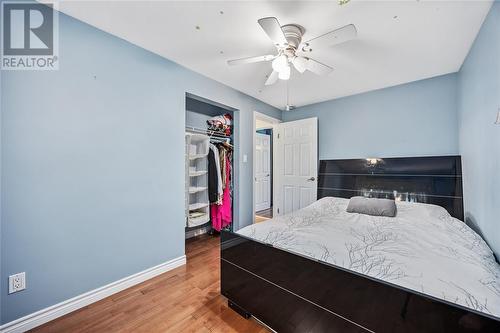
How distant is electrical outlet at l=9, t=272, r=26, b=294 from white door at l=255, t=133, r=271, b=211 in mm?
4184

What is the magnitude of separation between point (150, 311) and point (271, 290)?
1040 mm

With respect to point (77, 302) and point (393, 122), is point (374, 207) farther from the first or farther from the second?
point (77, 302)

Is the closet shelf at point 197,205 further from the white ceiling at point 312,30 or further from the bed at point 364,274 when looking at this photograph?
the white ceiling at point 312,30

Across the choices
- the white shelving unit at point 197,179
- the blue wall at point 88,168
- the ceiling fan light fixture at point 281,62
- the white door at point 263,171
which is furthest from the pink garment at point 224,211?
the white door at point 263,171

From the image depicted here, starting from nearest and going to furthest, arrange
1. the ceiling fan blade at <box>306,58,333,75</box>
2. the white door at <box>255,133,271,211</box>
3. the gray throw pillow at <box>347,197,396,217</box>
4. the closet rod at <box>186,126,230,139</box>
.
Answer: the ceiling fan blade at <box>306,58,333,75</box> → the gray throw pillow at <box>347,197,396,217</box> → the closet rod at <box>186,126,230,139</box> → the white door at <box>255,133,271,211</box>

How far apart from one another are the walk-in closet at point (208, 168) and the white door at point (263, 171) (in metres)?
1.94

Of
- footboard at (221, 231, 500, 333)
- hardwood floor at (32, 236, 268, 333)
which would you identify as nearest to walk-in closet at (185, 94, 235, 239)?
hardwood floor at (32, 236, 268, 333)

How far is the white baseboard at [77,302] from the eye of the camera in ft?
4.66

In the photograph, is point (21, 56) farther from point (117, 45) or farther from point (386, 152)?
point (386, 152)

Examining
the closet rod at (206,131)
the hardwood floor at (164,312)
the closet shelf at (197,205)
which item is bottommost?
the hardwood floor at (164,312)

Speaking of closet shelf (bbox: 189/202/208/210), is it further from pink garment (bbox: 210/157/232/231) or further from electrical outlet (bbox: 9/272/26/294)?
electrical outlet (bbox: 9/272/26/294)

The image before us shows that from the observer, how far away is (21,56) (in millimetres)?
1467

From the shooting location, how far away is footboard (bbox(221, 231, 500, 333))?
2.79 feet

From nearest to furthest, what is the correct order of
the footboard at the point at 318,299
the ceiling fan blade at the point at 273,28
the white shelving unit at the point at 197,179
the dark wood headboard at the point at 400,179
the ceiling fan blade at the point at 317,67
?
1. the footboard at the point at 318,299
2. the ceiling fan blade at the point at 273,28
3. the ceiling fan blade at the point at 317,67
4. the dark wood headboard at the point at 400,179
5. the white shelving unit at the point at 197,179
